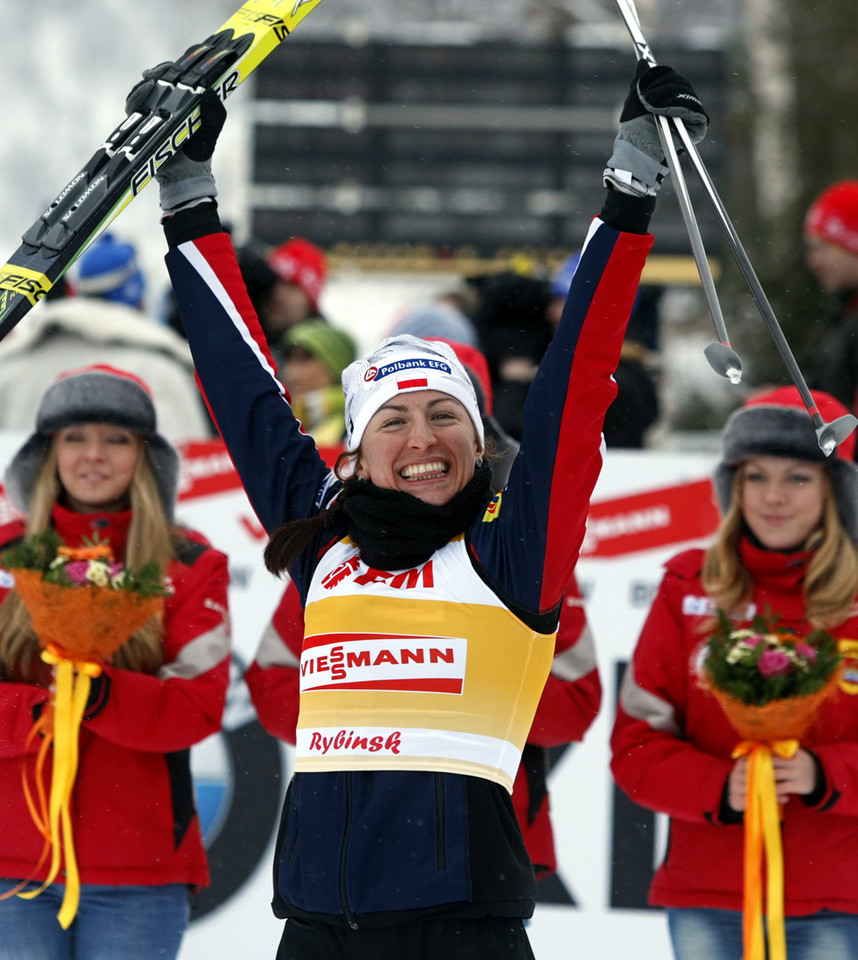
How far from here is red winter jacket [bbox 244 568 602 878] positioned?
390cm

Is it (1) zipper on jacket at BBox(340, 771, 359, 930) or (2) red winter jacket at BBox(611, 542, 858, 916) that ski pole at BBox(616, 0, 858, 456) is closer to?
(2) red winter jacket at BBox(611, 542, 858, 916)

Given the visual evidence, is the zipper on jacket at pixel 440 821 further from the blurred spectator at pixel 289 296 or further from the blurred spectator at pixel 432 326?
the blurred spectator at pixel 289 296

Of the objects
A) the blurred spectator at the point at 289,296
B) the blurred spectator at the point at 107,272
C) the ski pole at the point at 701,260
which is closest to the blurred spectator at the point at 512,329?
the blurred spectator at the point at 289,296

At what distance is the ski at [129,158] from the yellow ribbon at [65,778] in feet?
3.88

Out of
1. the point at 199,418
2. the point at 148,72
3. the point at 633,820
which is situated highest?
the point at 199,418

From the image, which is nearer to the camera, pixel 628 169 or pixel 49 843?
pixel 628 169

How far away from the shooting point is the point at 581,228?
37.6ft

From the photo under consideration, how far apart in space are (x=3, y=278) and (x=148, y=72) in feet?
2.02

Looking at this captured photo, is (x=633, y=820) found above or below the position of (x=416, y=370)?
below

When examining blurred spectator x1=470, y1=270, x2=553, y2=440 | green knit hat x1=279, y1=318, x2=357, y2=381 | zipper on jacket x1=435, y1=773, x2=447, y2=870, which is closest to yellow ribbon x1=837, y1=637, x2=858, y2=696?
zipper on jacket x1=435, y1=773, x2=447, y2=870

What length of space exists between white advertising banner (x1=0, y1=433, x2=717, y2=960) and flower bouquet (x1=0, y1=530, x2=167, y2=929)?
1.07 meters

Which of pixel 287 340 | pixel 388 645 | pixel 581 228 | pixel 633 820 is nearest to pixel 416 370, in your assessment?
pixel 388 645

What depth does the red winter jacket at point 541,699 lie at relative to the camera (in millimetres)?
3902

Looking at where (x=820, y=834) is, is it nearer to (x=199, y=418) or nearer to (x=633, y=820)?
(x=633, y=820)
